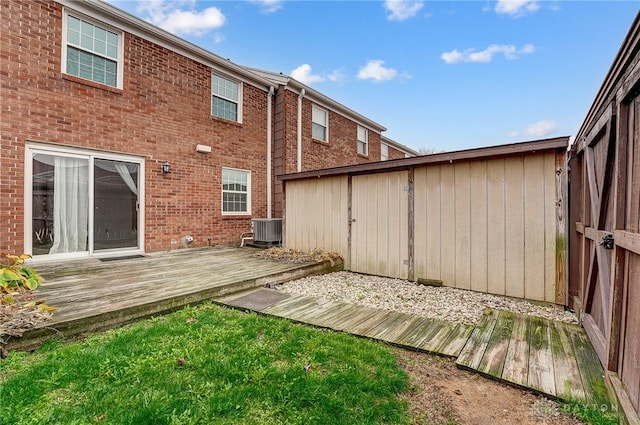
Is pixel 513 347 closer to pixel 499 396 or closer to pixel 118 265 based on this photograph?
pixel 499 396

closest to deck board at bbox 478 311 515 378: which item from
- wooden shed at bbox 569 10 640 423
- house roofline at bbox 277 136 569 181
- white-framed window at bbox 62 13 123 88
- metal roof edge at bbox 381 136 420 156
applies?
wooden shed at bbox 569 10 640 423

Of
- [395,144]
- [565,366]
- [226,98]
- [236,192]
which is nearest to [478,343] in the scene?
[565,366]

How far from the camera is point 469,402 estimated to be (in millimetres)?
2018

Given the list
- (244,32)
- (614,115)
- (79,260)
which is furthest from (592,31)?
(79,260)

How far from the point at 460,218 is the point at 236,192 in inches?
245

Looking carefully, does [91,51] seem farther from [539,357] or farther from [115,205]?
[539,357]

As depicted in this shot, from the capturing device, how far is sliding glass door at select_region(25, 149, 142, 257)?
5.46m

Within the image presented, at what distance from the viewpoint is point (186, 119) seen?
7.53 meters

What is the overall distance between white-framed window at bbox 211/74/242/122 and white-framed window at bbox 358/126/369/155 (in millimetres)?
6113

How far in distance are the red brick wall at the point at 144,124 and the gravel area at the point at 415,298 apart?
12.9 ft

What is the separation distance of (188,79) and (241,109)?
1.63 m

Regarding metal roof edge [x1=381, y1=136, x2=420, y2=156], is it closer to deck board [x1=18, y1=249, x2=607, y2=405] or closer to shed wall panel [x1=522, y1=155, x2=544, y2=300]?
shed wall panel [x1=522, y1=155, x2=544, y2=300]

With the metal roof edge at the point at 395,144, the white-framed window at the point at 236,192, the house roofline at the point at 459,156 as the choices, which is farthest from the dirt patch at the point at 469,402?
the metal roof edge at the point at 395,144

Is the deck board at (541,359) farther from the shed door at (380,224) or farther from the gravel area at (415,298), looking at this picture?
the shed door at (380,224)
